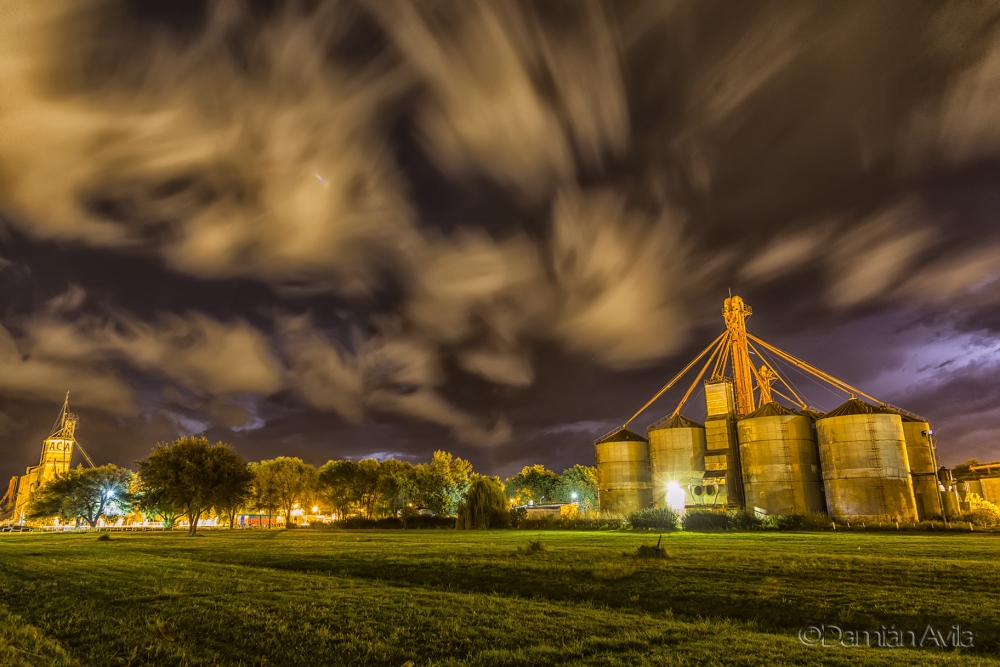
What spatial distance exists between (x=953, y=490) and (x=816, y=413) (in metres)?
22.2

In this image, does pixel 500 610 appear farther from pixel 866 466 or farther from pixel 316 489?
pixel 316 489

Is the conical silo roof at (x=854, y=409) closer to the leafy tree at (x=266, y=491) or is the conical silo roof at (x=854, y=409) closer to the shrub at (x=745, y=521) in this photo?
the shrub at (x=745, y=521)

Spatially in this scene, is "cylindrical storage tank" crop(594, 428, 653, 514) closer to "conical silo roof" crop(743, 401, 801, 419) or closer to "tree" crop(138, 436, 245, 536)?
"conical silo roof" crop(743, 401, 801, 419)

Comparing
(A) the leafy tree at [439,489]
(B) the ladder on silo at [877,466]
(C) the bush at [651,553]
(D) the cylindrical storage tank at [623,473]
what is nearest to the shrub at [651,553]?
(C) the bush at [651,553]

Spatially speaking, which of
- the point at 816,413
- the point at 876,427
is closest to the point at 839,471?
the point at 876,427

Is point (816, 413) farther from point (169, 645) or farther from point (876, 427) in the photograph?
point (169, 645)

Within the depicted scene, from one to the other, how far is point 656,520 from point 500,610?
55.1 meters

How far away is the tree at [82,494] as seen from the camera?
120 metres

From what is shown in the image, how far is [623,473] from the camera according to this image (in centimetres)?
9806

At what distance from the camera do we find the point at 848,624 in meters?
15.9

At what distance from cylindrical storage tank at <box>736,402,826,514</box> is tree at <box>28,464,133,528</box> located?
117892mm

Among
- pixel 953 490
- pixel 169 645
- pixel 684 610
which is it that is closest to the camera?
pixel 169 645

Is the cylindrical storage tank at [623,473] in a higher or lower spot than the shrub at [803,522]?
higher

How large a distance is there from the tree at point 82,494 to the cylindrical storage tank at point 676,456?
342ft
